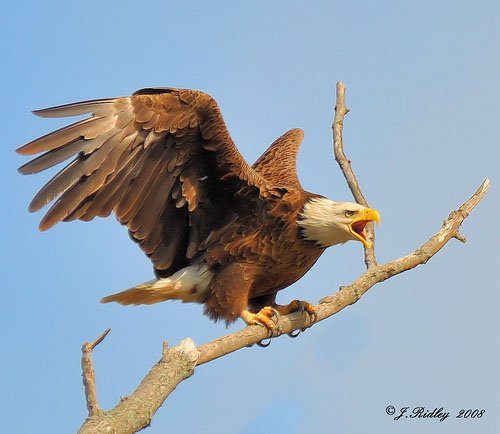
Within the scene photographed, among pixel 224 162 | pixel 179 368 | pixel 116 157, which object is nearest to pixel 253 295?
pixel 224 162

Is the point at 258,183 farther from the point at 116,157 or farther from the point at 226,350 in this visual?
the point at 226,350

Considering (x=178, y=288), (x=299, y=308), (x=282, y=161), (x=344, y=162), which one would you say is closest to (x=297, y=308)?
(x=299, y=308)

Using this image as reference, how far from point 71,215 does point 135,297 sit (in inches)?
36.1

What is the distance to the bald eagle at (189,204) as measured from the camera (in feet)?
19.9

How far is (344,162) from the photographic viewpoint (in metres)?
7.34

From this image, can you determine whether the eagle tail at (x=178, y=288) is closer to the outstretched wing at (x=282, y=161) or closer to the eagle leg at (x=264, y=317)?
the eagle leg at (x=264, y=317)

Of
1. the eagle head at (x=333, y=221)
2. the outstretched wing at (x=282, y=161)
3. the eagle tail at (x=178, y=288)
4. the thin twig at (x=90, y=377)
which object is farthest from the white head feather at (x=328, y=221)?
the thin twig at (x=90, y=377)

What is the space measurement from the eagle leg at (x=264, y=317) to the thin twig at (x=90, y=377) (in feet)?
6.17

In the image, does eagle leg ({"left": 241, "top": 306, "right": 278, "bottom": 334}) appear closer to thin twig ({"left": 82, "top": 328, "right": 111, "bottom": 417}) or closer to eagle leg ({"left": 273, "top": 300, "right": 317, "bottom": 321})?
eagle leg ({"left": 273, "top": 300, "right": 317, "bottom": 321})

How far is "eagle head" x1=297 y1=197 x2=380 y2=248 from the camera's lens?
20.7 feet

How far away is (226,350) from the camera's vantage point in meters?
4.98

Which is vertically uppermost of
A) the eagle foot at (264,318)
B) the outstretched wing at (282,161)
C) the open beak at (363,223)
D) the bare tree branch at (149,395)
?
the outstretched wing at (282,161)

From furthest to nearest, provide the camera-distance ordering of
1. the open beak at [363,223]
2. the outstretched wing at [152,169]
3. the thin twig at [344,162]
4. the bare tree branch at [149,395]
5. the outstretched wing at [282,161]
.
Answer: the outstretched wing at [282,161]
the thin twig at [344,162]
the open beak at [363,223]
the outstretched wing at [152,169]
the bare tree branch at [149,395]

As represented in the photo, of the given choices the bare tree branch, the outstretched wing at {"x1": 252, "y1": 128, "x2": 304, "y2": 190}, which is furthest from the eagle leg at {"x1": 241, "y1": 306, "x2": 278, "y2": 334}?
the bare tree branch
